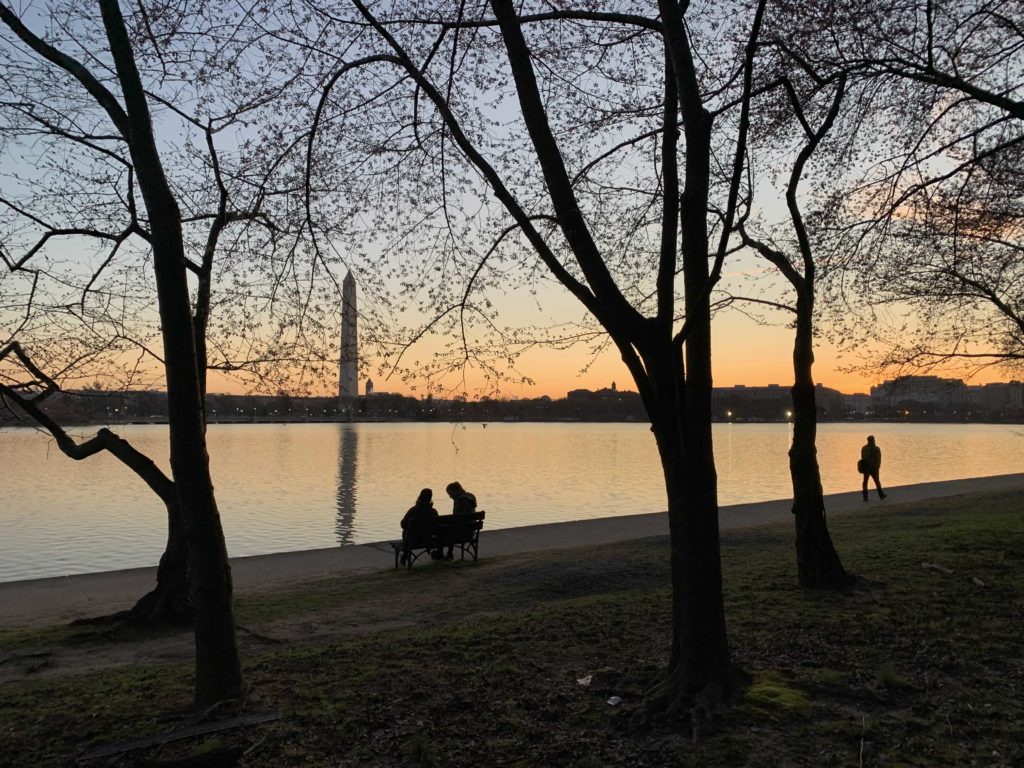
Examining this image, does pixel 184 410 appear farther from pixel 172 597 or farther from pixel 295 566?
pixel 295 566

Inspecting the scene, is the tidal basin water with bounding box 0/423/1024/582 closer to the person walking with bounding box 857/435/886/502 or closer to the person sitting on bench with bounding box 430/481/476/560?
the person sitting on bench with bounding box 430/481/476/560

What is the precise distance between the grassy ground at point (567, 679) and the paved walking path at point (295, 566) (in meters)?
2.46

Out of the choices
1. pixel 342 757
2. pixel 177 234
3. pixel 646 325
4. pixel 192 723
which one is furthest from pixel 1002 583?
pixel 177 234

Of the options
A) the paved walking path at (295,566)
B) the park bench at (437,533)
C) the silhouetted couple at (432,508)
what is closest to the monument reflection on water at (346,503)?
the paved walking path at (295,566)

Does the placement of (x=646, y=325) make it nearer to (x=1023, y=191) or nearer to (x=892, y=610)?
(x=892, y=610)

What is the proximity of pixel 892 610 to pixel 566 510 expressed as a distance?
20883 millimetres

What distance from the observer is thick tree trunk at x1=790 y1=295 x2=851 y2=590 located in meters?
8.50

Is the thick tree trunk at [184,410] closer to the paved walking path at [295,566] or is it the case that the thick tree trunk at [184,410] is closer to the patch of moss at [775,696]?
the patch of moss at [775,696]

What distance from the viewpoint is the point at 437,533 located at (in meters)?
13.5

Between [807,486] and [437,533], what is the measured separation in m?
6.75

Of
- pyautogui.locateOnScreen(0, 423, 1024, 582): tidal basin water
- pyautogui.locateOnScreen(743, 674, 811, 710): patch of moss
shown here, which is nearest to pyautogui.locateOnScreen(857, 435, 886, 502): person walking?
pyautogui.locateOnScreen(0, 423, 1024, 582): tidal basin water

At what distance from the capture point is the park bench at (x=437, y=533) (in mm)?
13289

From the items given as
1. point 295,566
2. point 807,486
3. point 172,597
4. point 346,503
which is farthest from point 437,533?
point 346,503

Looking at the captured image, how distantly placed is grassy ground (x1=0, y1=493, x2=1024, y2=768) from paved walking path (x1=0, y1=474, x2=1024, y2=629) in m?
2.46
